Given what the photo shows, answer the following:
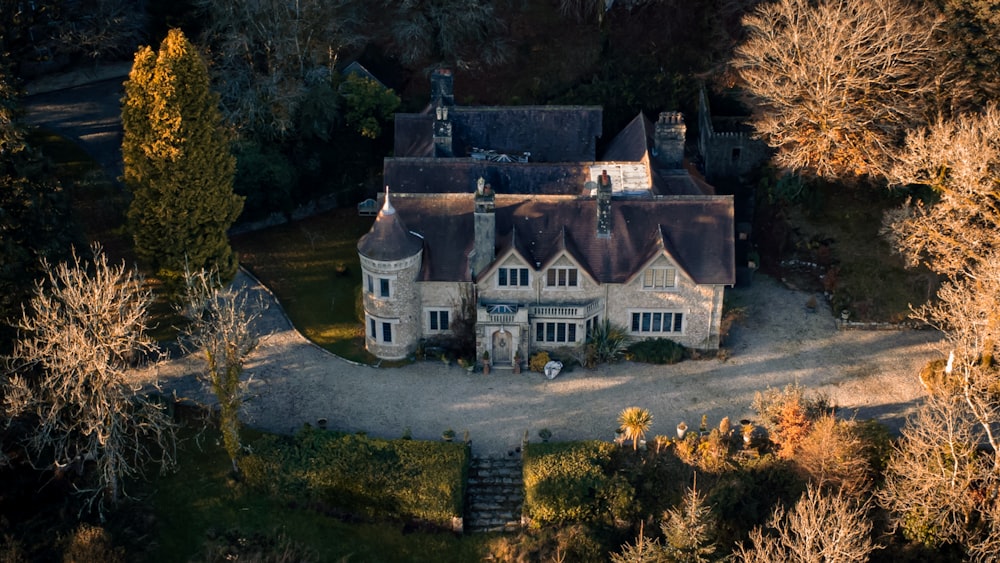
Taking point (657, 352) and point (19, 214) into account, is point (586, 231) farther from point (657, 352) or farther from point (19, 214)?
point (19, 214)

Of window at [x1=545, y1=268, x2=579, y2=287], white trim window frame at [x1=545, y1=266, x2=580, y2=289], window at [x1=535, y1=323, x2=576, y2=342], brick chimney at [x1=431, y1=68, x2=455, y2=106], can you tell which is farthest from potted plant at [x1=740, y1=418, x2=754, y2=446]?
brick chimney at [x1=431, y1=68, x2=455, y2=106]

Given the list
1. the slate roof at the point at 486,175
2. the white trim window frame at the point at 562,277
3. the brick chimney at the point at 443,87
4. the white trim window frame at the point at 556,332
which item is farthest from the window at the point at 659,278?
the brick chimney at the point at 443,87

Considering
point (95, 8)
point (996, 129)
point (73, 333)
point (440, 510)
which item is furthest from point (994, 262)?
point (95, 8)

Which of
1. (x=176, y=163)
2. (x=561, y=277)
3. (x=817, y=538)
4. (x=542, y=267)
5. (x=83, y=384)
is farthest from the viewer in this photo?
(x=561, y=277)

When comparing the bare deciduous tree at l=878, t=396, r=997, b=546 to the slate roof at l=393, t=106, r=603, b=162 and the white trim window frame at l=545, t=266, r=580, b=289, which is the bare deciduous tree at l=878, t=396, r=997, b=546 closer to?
the white trim window frame at l=545, t=266, r=580, b=289

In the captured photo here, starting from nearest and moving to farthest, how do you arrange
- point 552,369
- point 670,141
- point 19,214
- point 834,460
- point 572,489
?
1. point 834,460
2. point 572,489
3. point 19,214
4. point 552,369
5. point 670,141

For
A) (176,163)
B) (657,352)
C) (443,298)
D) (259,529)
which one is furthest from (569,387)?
(176,163)
